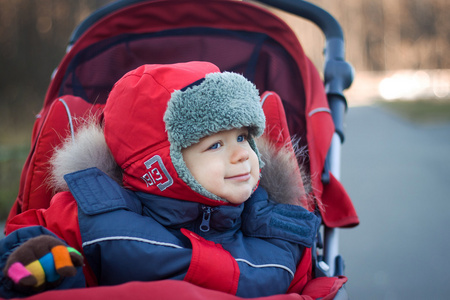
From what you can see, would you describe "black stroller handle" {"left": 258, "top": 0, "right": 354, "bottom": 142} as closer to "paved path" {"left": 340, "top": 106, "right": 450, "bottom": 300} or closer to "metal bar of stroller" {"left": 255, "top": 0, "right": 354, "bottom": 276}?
"metal bar of stroller" {"left": 255, "top": 0, "right": 354, "bottom": 276}

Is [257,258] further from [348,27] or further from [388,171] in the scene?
[348,27]

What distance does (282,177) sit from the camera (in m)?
1.92

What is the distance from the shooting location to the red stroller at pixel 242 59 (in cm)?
219

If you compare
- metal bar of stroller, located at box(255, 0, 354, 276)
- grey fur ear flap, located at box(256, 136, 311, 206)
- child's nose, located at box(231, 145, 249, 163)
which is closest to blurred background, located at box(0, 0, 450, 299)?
metal bar of stroller, located at box(255, 0, 354, 276)

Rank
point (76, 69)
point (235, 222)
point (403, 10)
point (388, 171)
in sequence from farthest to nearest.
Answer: point (403, 10) < point (388, 171) < point (76, 69) < point (235, 222)

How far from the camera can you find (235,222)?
1.77 meters

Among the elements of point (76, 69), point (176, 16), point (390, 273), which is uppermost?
point (176, 16)

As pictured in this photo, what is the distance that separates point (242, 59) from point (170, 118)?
0.95 meters

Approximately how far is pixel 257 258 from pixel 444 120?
9678mm

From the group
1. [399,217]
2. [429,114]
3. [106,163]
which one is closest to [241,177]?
[106,163]

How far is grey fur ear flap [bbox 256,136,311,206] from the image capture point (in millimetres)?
1916

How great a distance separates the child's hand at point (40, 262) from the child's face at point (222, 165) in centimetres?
50

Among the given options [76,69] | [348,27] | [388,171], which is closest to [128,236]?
[76,69]

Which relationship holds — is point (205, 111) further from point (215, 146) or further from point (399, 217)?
point (399, 217)
